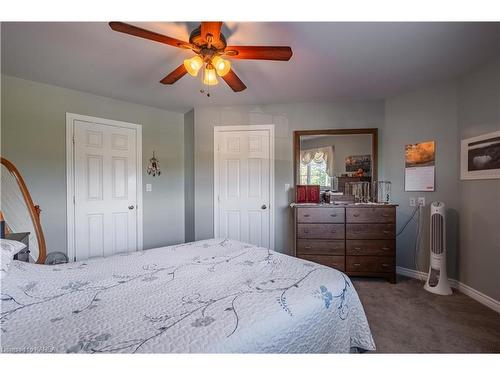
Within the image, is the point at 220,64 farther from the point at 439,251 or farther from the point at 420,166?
the point at 439,251

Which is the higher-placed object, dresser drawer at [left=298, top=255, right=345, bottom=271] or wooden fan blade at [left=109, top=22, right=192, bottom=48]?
wooden fan blade at [left=109, top=22, right=192, bottom=48]

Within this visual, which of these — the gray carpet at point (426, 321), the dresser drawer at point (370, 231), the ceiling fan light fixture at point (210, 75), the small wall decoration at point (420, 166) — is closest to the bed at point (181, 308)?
the gray carpet at point (426, 321)

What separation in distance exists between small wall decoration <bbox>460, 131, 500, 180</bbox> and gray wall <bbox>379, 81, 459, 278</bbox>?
0.43 feet

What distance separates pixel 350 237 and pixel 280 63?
6.42 ft

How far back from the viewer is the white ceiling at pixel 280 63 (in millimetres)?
1653

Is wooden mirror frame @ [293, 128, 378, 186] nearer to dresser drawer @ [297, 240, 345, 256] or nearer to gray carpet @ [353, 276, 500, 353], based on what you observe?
dresser drawer @ [297, 240, 345, 256]

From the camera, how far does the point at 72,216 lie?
276 centimetres

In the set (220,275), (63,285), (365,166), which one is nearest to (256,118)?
(365,166)

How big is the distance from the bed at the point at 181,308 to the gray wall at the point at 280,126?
1.84m

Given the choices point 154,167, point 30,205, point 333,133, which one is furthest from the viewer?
point 154,167

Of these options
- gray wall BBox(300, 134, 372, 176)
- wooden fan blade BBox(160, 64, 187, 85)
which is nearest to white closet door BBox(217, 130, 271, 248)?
gray wall BBox(300, 134, 372, 176)

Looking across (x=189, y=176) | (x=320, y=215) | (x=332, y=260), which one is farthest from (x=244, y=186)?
(x=332, y=260)

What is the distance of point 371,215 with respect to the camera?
2625mm

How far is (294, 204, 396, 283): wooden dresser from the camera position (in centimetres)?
262
